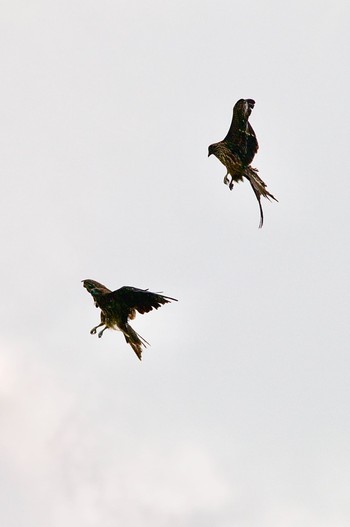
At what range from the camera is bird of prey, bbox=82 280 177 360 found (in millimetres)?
28775

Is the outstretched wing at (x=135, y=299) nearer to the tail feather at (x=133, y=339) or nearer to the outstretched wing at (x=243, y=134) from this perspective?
the tail feather at (x=133, y=339)

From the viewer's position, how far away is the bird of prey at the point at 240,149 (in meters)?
34.2

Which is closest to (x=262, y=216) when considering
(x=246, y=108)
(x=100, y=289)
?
(x=246, y=108)

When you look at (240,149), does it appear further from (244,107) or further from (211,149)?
(244,107)

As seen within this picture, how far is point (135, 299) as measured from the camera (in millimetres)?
29109

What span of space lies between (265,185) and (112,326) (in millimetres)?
8023

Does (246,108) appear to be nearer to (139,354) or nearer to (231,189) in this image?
(231,189)

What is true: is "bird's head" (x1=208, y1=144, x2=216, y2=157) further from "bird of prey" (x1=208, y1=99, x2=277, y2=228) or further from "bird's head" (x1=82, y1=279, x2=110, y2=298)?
"bird's head" (x1=82, y1=279, x2=110, y2=298)

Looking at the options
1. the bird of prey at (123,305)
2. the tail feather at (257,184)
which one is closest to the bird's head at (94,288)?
the bird of prey at (123,305)

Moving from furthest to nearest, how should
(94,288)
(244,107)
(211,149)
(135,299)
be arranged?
(211,149), (244,107), (94,288), (135,299)

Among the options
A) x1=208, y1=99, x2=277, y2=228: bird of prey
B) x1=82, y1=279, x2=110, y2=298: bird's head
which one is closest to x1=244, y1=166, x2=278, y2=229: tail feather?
x1=208, y1=99, x2=277, y2=228: bird of prey

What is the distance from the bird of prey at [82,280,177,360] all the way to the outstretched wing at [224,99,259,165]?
767cm

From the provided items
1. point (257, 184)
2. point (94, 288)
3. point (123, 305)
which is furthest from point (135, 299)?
point (257, 184)

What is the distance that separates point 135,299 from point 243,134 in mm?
8696
